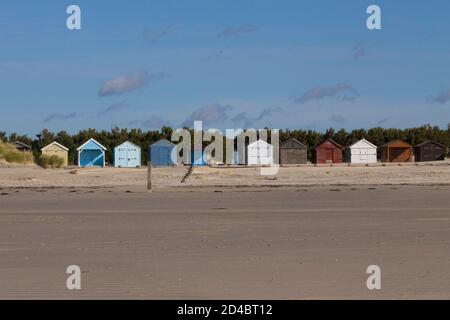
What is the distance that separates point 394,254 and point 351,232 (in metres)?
2.81

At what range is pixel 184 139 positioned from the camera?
64.2 m

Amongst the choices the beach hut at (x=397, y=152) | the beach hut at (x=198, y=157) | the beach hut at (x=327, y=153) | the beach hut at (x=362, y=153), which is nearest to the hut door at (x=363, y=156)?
the beach hut at (x=362, y=153)

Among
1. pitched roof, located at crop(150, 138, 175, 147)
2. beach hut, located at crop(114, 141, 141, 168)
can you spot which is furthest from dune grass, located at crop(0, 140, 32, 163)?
pitched roof, located at crop(150, 138, 175, 147)

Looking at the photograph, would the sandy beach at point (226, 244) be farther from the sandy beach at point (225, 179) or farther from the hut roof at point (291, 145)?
the hut roof at point (291, 145)

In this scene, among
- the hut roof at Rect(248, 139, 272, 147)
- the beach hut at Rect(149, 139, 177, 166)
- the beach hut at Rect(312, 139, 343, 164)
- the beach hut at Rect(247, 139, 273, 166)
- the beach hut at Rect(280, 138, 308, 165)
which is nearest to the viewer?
the beach hut at Rect(247, 139, 273, 166)

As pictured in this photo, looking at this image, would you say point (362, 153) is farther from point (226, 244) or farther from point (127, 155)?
Answer: point (226, 244)

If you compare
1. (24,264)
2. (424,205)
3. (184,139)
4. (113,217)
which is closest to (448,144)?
(184,139)

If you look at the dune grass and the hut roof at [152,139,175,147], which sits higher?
the hut roof at [152,139,175,147]

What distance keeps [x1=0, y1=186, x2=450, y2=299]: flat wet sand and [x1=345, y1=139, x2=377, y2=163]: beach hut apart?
44.5 meters

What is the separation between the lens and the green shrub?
4981 centimetres

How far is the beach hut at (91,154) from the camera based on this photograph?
61.7 metres

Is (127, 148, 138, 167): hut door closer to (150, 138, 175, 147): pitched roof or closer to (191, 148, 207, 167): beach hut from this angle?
(150, 138, 175, 147): pitched roof

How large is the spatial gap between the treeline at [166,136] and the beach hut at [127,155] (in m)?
1.30
